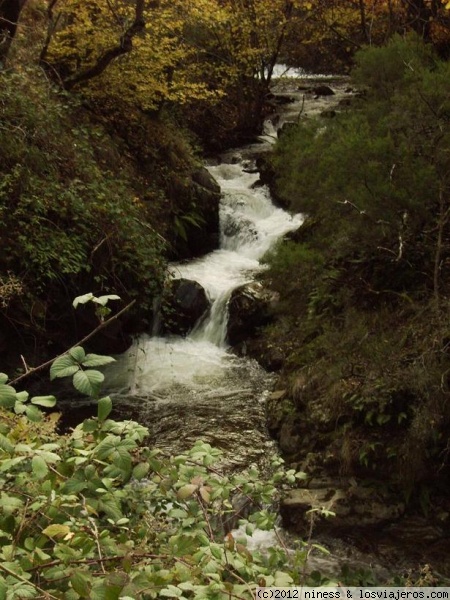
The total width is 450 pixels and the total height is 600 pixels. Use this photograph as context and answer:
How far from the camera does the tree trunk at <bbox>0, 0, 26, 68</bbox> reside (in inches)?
324

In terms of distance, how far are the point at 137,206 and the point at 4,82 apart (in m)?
2.53

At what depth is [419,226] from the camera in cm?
644

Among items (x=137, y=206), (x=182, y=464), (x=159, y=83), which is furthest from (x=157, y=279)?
(x=182, y=464)

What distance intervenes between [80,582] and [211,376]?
271 inches

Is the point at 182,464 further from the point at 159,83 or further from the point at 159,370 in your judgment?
the point at 159,83

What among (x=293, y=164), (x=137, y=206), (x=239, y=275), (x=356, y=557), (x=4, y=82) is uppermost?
(x=4, y=82)

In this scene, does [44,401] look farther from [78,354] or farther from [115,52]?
[115,52]

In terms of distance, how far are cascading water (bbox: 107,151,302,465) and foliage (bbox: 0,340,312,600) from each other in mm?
4180

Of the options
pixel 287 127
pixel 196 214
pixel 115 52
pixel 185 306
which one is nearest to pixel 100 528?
pixel 185 306

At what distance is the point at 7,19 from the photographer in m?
8.33

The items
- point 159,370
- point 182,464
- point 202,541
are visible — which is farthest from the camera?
point 159,370

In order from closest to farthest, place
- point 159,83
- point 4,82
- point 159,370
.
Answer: point 4,82 → point 159,370 → point 159,83

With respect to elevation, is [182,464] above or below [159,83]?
below

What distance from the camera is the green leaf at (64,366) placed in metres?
2.11
